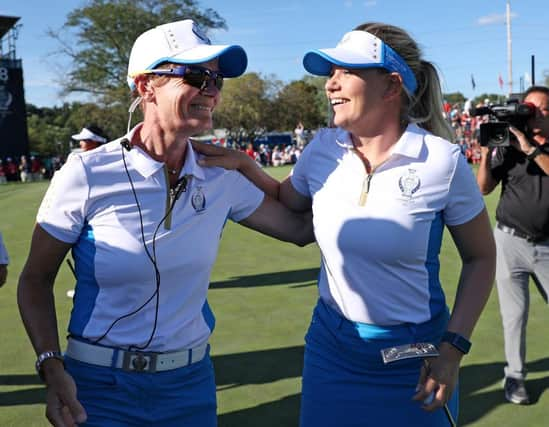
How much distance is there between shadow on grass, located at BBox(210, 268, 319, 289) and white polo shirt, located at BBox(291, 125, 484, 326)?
574 cm

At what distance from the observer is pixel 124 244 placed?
222cm

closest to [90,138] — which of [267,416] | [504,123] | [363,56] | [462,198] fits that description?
[267,416]

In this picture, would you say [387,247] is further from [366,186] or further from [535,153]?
[535,153]

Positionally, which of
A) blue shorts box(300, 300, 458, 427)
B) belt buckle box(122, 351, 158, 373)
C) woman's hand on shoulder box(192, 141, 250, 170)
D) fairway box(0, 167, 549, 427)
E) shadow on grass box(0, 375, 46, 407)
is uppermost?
woman's hand on shoulder box(192, 141, 250, 170)

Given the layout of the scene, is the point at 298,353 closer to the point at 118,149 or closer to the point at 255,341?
the point at 255,341

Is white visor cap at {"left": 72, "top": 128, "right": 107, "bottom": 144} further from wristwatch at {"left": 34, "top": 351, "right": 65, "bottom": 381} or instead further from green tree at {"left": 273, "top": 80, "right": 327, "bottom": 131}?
green tree at {"left": 273, "top": 80, "right": 327, "bottom": 131}

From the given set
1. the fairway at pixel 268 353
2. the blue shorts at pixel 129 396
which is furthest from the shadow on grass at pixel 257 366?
the blue shorts at pixel 129 396

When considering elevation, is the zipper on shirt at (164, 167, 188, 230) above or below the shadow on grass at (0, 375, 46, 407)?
above

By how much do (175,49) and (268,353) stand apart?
383 centimetres

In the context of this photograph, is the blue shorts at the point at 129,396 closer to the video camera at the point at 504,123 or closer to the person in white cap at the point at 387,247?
the person in white cap at the point at 387,247

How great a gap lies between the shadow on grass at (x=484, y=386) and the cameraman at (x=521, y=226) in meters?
0.14

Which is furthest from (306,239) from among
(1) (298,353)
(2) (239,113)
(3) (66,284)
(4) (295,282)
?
(2) (239,113)

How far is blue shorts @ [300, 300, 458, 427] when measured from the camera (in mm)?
2404

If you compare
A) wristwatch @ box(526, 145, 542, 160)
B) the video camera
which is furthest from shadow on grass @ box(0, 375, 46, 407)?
wristwatch @ box(526, 145, 542, 160)
